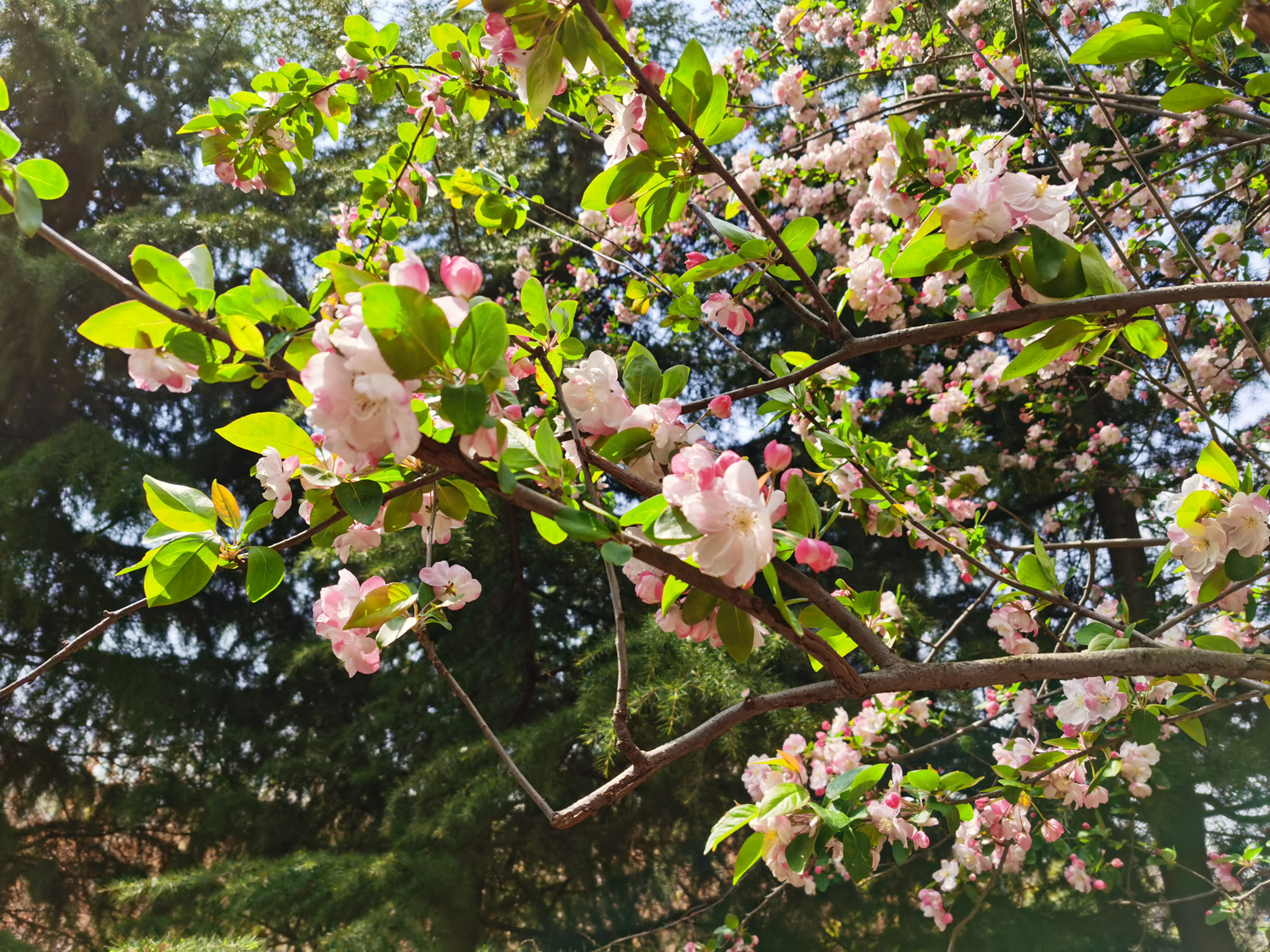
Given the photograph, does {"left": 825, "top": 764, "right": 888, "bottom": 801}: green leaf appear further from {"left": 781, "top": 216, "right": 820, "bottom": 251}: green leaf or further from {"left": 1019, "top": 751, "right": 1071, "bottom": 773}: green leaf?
{"left": 781, "top": 216, "right": 820, "bottom": 251}: green leaf

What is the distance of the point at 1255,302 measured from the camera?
2480 mm

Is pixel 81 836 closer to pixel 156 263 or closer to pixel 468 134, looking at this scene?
pixel 468 134

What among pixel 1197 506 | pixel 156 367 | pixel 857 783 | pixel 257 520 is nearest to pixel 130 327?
pixel 156 367

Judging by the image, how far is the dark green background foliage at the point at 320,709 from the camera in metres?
2.23

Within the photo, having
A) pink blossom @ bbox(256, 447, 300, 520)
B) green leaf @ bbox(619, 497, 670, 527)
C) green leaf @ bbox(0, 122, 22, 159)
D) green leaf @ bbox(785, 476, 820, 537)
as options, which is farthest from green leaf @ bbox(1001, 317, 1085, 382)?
green leaf @ bbox(0, 122, 22, 159)

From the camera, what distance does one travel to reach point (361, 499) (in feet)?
1.32

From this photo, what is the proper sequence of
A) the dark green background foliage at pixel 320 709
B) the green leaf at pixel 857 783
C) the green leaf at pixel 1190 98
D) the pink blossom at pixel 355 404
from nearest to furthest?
the pink blossom at pixel 355 404
the green leaf at pixel 1190 98
the green leaf at pixel 857 783
the dark green background foliage at pixel 320 709

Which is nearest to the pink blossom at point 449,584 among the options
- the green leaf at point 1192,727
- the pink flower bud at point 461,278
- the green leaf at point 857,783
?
the pink flower bud at point 461,278

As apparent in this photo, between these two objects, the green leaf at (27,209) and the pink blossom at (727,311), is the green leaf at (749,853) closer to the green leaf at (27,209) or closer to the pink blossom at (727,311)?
the pink blossom at (727,311)

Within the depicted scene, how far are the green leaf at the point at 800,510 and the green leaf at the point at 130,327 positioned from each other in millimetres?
357

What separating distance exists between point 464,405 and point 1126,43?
535 millimetres

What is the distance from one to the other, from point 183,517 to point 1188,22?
2.48ft

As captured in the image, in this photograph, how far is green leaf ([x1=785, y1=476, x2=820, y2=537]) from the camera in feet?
1.50

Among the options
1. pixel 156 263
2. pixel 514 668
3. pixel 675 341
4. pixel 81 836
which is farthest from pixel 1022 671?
pixel 81 836
